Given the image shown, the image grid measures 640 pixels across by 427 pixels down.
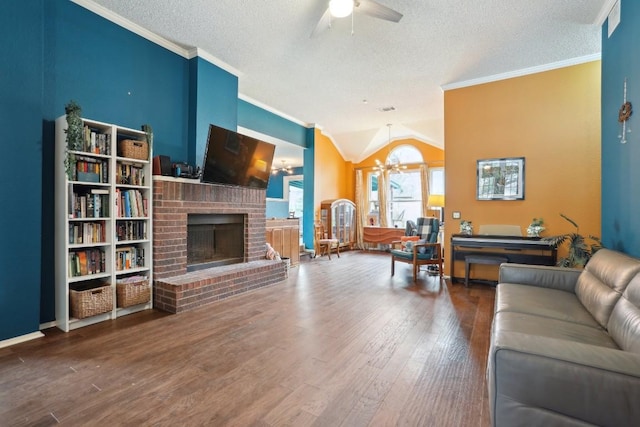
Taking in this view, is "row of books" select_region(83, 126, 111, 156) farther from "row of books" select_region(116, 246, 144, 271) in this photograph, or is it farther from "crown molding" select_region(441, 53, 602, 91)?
"crown molding" select_region(441, 53, 602, 91)

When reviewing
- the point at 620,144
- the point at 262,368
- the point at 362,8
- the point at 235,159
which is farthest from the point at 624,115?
the point at 235,159

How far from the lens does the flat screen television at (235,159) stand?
12.5 feet

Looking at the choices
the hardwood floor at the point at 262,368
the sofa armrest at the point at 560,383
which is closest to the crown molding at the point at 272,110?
the hardwood floor at the point at 262,368

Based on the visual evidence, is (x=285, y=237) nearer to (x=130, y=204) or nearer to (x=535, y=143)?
(x=130, y=204)

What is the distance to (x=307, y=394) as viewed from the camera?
5.90ft

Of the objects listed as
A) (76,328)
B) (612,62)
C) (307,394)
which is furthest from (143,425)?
(612,62)

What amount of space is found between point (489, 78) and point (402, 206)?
4.45 m

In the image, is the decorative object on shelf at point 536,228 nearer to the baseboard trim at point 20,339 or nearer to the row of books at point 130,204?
the row of books at point 130,204

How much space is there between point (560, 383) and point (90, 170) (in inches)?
148

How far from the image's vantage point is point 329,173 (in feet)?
26.7

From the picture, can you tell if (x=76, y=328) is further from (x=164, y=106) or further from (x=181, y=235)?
(x=164, y=106)

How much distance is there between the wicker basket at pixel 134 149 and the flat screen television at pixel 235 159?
66cm

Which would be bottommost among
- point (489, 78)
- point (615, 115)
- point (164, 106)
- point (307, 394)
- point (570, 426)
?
point (307, 394)

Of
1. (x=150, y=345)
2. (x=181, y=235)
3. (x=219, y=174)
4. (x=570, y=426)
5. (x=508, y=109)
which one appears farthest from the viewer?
(x=508, y=109)
